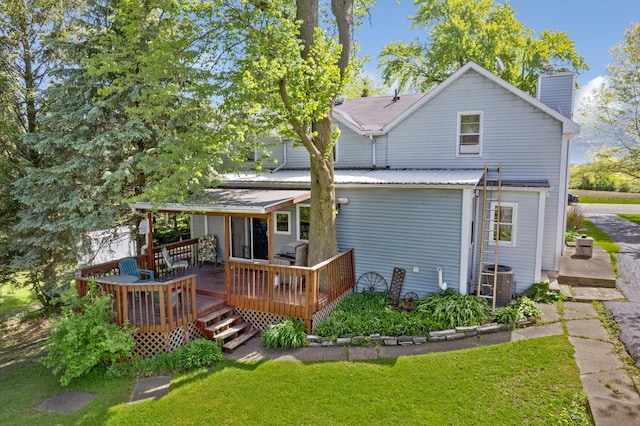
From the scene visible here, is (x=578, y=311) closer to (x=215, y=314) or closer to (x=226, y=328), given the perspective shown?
(x=226, y=328)

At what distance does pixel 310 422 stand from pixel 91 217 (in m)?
9.62

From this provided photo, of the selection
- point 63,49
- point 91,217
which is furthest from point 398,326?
point 63,49

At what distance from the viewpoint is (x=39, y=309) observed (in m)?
14.2

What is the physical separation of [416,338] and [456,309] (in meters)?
1.49

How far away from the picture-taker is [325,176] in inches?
427

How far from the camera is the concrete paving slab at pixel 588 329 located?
28.6 feet

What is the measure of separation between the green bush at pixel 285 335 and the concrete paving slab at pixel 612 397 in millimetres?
5762

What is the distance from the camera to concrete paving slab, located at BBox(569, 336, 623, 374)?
7.47 meters

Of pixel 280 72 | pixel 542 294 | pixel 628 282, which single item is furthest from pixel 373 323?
pixel 628 282

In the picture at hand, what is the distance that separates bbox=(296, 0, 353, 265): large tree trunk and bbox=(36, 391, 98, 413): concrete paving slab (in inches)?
248

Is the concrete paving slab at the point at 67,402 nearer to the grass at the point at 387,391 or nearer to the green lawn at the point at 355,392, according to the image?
the green lawn at the point at 355,392

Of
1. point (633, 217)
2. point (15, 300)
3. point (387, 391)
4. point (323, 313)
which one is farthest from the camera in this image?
point (633, 217)

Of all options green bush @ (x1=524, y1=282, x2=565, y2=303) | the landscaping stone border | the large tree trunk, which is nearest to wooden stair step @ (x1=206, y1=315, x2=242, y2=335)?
the landscaping stone border

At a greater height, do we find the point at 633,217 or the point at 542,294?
the point at 633,217
